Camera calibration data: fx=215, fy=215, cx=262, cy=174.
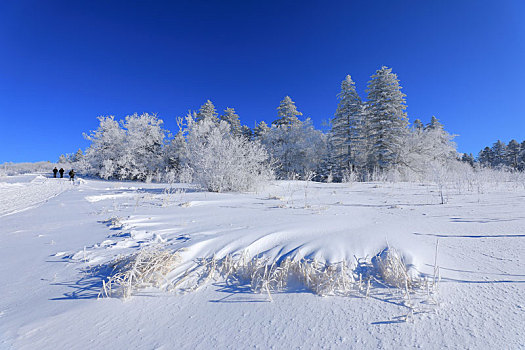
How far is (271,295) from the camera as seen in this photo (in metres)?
1.43

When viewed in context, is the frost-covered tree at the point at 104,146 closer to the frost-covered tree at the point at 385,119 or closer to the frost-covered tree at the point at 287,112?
the frost-covered tree at the point at 287,112

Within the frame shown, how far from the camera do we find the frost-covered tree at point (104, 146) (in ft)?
56.9

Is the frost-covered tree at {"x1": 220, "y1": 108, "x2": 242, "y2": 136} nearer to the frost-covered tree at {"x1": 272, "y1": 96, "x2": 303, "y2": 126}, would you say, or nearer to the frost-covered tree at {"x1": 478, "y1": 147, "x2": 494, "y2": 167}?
the frost-covered tree at {"x1": 272, "y1": 96, "x2": 303, "y2": 126}

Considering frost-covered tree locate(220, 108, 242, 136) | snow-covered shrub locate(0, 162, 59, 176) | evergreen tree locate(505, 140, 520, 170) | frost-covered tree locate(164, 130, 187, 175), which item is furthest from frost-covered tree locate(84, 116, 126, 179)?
evergreen tree locate(505, 140, 520, 170)

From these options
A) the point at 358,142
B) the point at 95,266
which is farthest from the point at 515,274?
the point at 358,142

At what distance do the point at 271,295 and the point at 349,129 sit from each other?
20.9m

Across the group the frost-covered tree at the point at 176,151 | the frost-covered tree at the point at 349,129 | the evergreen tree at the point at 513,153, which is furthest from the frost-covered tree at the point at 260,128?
the evergreen tree at the point at 513,153

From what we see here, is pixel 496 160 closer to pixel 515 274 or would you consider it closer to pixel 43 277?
pixel 515 274

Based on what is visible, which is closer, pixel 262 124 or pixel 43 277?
pixel 43 277

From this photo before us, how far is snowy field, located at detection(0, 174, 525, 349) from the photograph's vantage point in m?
1.07

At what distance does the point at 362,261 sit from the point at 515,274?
0.98 m

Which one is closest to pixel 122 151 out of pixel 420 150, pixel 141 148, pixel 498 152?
pixel 141 148

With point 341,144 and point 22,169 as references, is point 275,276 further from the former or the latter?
point 22,169

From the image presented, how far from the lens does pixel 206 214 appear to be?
353 cm
